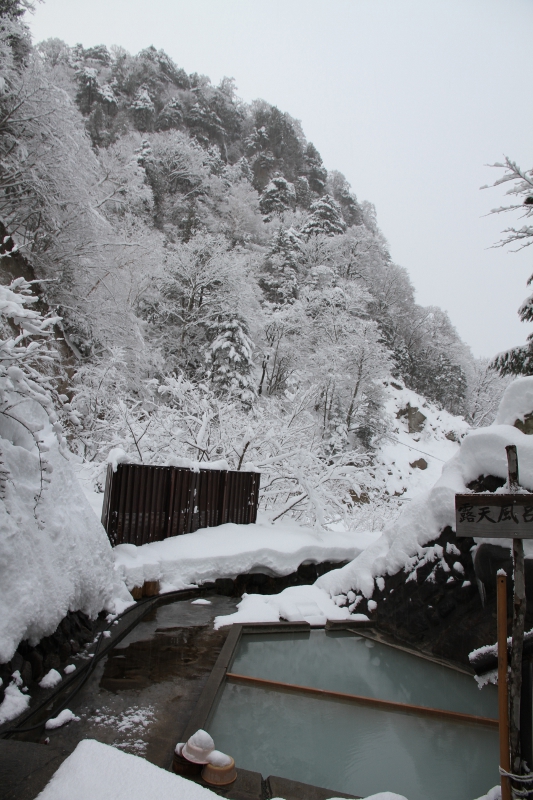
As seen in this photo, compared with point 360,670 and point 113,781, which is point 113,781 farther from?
point 360,670

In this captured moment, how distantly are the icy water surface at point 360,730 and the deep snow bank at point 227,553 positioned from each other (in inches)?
84.4

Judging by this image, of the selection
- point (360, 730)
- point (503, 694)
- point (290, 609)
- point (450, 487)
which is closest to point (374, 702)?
point (360, 730)

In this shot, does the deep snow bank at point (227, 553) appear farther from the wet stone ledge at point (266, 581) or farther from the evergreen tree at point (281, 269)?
the evergreen tree at point (281, 269)

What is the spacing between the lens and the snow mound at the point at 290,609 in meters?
5.60

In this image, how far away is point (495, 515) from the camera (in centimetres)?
242

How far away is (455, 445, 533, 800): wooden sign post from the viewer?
2.25 metres

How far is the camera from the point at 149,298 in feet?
66.3

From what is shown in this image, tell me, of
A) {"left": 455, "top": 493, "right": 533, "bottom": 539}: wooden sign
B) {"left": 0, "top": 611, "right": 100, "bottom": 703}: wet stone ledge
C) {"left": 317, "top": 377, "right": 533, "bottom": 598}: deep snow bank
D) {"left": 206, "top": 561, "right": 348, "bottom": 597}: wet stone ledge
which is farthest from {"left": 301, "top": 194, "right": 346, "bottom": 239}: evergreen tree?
{"left": 455, "top": 493, "right": 533, "bottom": 539}: wooden sign

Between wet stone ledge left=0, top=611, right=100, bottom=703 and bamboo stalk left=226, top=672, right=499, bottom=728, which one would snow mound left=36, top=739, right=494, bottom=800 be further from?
bamboo stalk left=226, top=672, right=499, bottom=728

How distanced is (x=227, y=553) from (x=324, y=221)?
103 feet

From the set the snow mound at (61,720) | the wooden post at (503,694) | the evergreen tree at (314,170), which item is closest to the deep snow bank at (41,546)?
the snow mound at (61,720)

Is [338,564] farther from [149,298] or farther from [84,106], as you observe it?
[84,106]

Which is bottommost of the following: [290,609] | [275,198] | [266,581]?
[266,581]

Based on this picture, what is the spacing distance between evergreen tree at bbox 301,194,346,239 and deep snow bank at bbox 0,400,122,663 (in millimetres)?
30491
